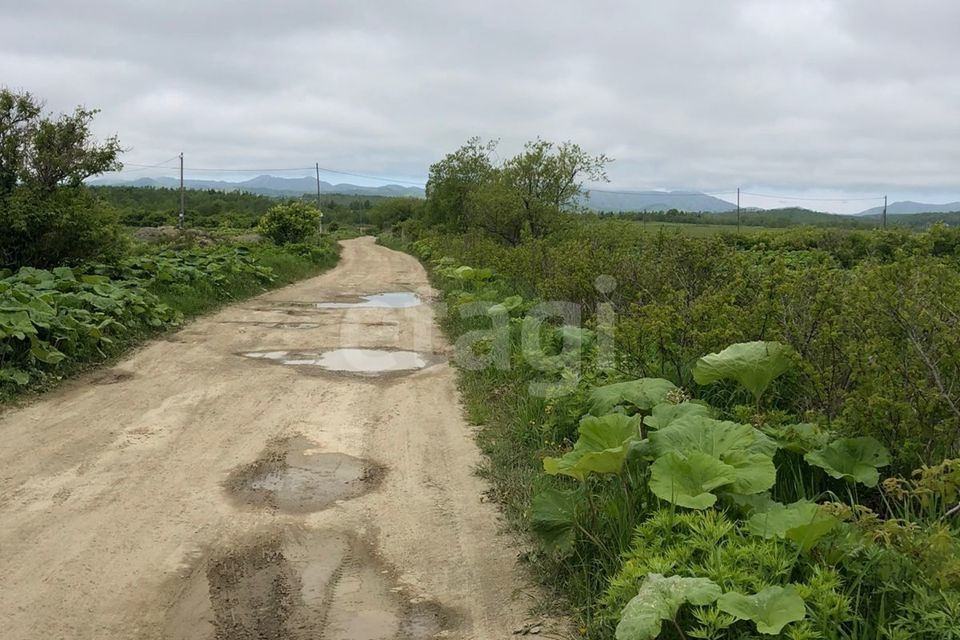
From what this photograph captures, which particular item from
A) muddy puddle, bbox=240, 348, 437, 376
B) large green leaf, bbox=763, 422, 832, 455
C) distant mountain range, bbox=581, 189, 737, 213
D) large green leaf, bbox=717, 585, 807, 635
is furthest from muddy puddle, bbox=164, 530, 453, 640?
distant mountain range, bbox=581, 189, 737, 213

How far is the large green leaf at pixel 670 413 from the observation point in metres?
4.17

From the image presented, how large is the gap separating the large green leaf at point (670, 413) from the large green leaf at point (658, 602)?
148 cm

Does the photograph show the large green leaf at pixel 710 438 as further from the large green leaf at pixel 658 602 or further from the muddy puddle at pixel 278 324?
the muddy puddle at pixel 278 324

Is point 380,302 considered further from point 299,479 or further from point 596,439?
point 596,439

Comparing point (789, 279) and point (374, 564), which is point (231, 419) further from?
point (789, 279)

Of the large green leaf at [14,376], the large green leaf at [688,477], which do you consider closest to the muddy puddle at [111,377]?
the large green leaf at [14,376]

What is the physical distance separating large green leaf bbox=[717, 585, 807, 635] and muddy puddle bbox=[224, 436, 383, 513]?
2.80 meters

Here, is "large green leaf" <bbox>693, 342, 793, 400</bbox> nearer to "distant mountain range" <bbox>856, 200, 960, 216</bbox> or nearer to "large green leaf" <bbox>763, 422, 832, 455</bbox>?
"large green leaf" <bbox>763, 422, 832, 455</bbox>

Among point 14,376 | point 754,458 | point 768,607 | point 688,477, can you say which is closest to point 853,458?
point 754,458

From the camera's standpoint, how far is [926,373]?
3.80 m

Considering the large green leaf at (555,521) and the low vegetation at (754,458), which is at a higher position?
the low vegetation at (754,458)

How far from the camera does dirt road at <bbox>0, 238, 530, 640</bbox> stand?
339 cm

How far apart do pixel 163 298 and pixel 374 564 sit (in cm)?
958

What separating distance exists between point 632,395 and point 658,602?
221cm
